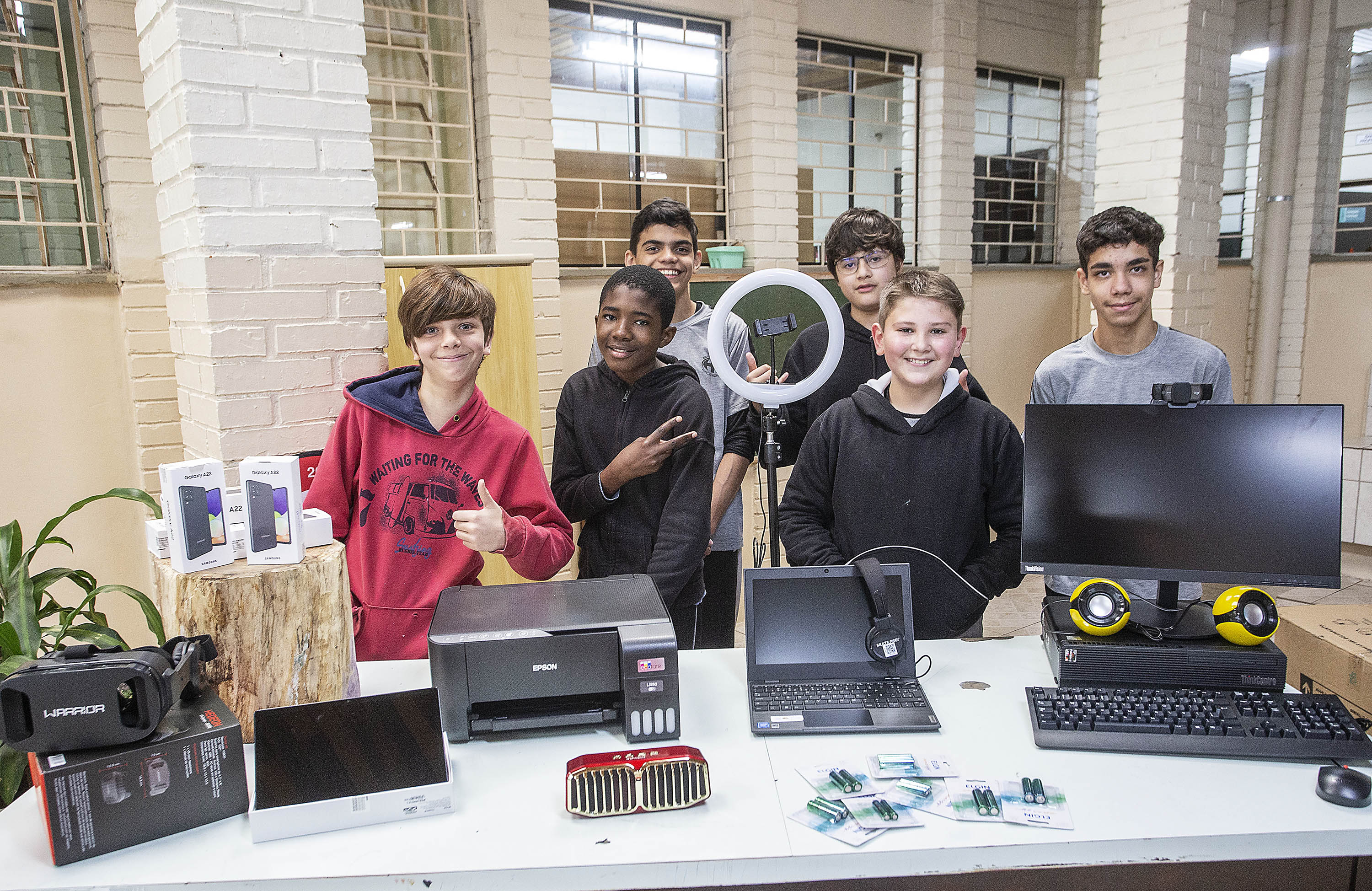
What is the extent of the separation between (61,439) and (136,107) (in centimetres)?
115

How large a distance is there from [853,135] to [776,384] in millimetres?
3958

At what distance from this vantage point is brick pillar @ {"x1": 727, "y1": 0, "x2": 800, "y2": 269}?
4.54 meters

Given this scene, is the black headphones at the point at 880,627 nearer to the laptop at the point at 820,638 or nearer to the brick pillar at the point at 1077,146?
the laptop at the point at 820,638

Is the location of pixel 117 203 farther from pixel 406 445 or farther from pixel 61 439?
pixel 406 445

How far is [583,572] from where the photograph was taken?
7.04ft

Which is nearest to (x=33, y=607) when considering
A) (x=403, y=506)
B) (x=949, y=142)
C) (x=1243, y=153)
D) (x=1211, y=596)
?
(x=403, y=506)

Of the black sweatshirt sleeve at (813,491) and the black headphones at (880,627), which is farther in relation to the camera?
the black sweatshirt sleeve at (813,491)

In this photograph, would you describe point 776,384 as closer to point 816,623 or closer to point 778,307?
point 778,307

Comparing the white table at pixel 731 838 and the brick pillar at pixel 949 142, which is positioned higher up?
the brick pillar at pixel 949 142

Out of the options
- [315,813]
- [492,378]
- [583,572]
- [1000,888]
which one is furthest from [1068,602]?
[492,378]

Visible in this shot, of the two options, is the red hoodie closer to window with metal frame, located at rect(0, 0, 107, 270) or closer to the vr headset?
the vr headset

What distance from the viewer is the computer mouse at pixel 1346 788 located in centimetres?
121

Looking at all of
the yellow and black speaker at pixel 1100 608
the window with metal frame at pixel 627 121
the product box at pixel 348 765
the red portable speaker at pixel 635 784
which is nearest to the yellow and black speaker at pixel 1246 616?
the yellow and black speaker at pixel 1100 608

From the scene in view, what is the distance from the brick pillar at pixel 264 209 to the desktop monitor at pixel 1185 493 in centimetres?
161
